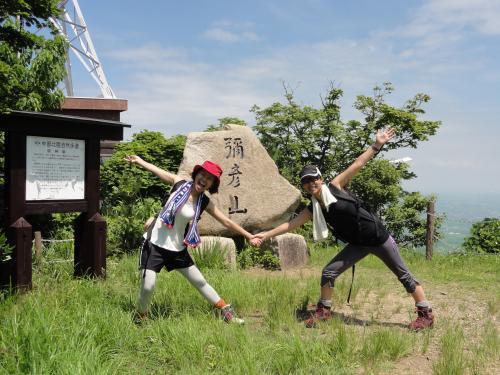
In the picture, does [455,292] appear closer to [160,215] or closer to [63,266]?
[160,215]

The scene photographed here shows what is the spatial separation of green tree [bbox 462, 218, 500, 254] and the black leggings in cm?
717

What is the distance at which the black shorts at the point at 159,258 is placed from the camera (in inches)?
162

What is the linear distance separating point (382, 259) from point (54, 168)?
12.2ft

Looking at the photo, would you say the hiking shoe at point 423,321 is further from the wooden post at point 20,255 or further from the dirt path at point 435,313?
the wooden post at point 20,255

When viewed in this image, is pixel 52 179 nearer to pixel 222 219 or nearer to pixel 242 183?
pixel 222 219

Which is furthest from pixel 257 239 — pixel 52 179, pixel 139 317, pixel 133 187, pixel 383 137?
pixel 133 187

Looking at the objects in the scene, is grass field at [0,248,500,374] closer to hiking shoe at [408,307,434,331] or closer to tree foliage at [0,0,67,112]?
hiking shoe at [408,307,434,331]

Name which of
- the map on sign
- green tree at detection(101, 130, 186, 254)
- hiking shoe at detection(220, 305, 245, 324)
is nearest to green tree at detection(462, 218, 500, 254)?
green tree at detection(101, 130, 186, 254)

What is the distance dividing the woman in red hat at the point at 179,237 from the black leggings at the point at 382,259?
0.98 meters

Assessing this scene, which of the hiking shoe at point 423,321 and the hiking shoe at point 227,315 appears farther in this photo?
the hiking shoe at point 423,321

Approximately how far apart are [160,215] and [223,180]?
159 inches

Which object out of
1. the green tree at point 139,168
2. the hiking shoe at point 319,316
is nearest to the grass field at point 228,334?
the hiking shoe at point 319,316

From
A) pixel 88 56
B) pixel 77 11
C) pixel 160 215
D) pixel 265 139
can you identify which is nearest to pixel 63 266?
pixel 160 215

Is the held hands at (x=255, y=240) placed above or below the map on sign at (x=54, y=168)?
below
